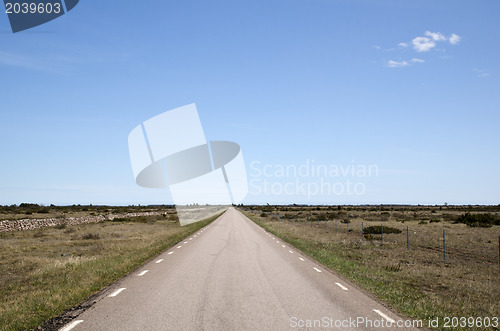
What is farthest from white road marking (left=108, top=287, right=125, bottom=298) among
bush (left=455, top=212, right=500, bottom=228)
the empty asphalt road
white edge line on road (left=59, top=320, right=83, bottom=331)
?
bush (left=455, top=212, right=500, bottom=228)

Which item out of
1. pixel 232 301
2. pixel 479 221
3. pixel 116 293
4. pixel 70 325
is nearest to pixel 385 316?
pixel 232 301

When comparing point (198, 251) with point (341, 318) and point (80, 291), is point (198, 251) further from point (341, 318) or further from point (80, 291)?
point (341, 318)

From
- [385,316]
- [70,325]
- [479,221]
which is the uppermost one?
[70,325]

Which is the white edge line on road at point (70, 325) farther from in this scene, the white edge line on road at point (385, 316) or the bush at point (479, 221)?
the bush at point (479, 221)

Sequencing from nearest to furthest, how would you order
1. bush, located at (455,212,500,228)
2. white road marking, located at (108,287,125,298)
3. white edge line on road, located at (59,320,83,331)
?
white edge line on road, located at (59,320,83,331)
white road marking, located at (108,287,125,298)
bush, located at (455,212,500,228)

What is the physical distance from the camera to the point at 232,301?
8164 millimetres

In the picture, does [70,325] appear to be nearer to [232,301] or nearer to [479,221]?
[232,301]

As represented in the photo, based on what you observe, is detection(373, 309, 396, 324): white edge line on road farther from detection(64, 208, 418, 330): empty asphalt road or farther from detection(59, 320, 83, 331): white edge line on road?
detection(59, 320, 83, 331): white edge line on road

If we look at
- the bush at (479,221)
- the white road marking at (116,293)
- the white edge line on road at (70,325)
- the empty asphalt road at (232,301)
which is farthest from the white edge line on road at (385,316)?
the bush at (479,221)

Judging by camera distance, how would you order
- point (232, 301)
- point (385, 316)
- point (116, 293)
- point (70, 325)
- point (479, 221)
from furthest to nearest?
point (479, 221) → point (116, 293) → point (232, 301) → point (385, 316) → point (70, 325)

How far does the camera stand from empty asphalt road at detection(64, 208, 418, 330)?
21.4ft

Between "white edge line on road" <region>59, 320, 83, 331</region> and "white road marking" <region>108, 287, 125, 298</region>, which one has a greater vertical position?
"white edge line on road" <region>59, 320, 83, 331</region>

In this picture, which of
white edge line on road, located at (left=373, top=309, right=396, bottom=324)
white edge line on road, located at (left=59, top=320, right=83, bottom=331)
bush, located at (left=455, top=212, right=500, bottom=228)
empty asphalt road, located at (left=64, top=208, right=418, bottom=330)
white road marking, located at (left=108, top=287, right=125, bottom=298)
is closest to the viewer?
white edge line on road, located at (left=59, top=320, right=83, bottom=331)

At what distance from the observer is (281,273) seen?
12.0m
